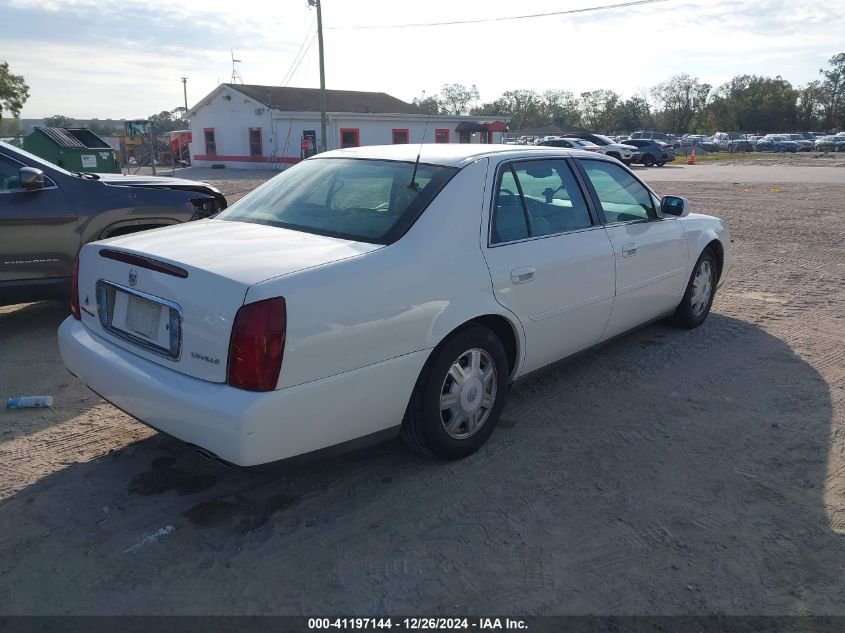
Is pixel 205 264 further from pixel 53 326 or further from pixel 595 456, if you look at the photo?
pixel 53 326

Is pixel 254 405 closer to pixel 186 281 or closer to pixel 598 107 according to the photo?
pixel 186 281

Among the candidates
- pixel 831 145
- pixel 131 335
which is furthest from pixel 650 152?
pixel 131 335

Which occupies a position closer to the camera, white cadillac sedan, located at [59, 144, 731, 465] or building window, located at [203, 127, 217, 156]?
white cadillac sedan, located at [59, 144, 731, 465]

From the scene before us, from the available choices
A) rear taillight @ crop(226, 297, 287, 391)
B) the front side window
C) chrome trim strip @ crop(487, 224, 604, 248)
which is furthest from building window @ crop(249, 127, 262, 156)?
rear taillight @ crop(226, 297, 287, 391)

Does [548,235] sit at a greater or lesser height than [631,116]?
lesser

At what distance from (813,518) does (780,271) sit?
5.92 metres

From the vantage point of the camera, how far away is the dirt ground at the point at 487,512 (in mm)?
2666

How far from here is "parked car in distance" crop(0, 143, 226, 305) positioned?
18.3ft

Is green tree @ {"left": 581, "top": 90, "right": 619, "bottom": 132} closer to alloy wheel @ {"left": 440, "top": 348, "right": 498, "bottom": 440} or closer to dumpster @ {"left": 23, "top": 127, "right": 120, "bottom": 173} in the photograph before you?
dumpster @ {"left": 23, "top": 127, "right": 120, "bottom": 173}

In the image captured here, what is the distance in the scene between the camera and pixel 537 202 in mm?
4125

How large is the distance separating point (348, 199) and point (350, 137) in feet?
114

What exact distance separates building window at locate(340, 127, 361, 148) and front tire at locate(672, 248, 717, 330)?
32399 mm

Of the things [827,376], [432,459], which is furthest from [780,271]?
[432,459]

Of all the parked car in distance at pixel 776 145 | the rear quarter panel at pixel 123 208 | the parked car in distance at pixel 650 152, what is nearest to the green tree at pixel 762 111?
the parked car in distance at pixel 776 145
